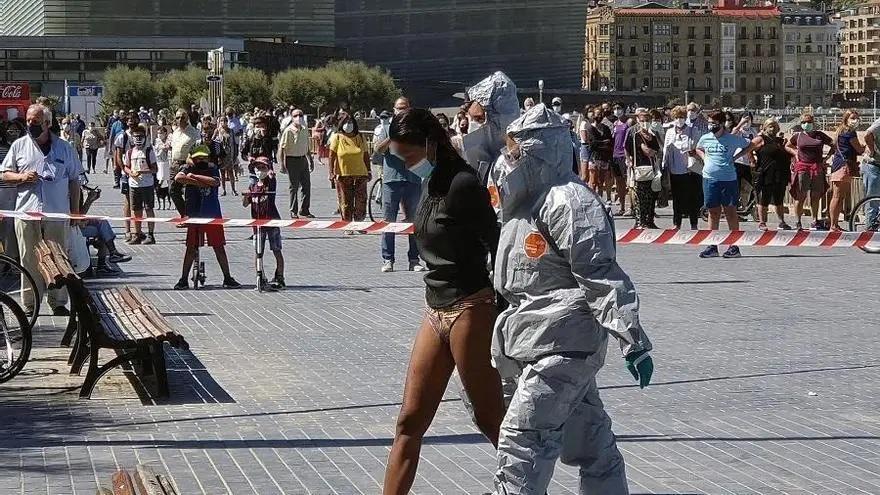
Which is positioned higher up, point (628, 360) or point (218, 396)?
point (628, 360)

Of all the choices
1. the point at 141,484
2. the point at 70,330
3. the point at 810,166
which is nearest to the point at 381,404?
the point at 70,330

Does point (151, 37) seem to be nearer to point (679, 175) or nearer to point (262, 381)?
point (679, 175)

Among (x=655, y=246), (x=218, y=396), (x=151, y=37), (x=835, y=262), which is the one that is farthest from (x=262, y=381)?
(x=151, y=37)

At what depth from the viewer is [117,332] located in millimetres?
9805

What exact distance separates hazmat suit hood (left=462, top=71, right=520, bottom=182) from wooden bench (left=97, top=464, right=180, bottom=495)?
3254 mm

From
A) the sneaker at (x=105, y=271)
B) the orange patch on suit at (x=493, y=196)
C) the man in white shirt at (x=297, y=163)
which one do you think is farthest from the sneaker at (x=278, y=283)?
the man in white shirt at (x=297, y=163)

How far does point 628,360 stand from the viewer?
5.95 m

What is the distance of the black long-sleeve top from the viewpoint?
22.5ft

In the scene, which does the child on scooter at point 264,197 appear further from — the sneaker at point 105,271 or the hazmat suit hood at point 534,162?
the hazmat suit hood at point 534,162

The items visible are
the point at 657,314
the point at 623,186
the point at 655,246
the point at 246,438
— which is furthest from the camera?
the point at 623,186

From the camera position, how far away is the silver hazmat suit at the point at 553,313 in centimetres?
599

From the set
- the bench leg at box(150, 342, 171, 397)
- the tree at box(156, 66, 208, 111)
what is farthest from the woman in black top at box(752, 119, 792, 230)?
the tree at box(156, 66, 208, 111)

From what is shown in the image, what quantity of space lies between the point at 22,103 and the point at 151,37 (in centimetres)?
10414

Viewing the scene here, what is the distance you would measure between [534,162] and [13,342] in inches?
212
